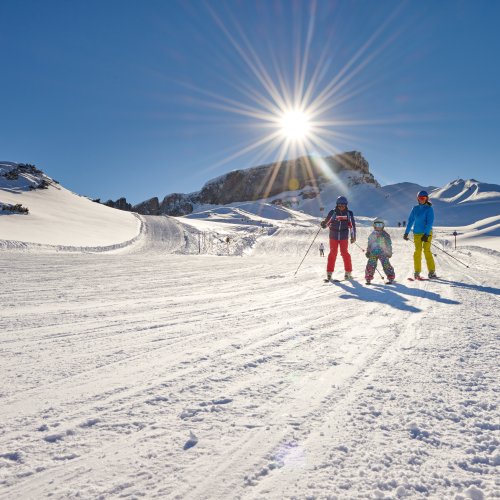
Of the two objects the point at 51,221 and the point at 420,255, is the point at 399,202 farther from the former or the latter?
the point at 420,255

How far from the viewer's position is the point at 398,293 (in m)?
6.16

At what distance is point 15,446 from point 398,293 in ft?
19.3

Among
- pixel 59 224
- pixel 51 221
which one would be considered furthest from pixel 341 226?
pixel 51 221

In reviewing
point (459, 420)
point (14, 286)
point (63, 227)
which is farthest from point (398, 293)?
point (63, 227)

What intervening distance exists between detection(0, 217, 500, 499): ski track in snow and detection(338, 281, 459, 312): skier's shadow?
0.60 metres

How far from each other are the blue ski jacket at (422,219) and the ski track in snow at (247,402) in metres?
4.79

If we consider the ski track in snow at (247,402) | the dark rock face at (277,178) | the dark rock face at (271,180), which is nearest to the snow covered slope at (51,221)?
the ski track in snow at (247,402)

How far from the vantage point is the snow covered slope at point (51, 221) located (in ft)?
64.2

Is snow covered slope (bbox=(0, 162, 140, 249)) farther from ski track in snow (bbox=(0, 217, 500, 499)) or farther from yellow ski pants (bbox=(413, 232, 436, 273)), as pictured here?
yellow ski pants (bbox=(413, 232, 436, 273))

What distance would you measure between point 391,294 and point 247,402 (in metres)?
4.68

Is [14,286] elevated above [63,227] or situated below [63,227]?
below

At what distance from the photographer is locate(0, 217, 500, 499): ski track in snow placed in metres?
1.42

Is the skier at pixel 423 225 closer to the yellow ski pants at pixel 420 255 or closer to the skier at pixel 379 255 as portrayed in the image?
the yellow ski pants at pixel 420 255

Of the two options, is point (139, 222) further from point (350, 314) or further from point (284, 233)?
point (350, 314)
